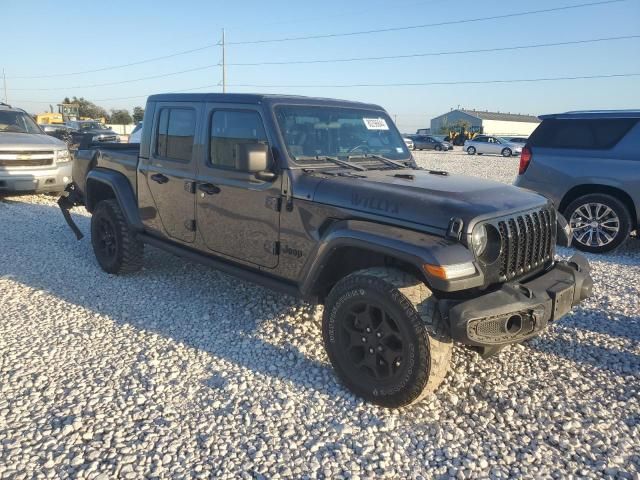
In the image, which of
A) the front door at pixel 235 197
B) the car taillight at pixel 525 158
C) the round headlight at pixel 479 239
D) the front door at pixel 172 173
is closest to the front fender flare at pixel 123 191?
the front door at pixel 172 173

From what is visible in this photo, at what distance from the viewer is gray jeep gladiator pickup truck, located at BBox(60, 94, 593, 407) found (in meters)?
2.85

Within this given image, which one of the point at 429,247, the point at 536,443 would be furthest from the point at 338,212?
the point at 536,443

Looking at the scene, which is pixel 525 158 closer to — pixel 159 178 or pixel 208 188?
pixel 208 188

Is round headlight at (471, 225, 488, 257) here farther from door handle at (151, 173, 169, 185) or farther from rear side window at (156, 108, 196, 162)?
door handle at (151, 173, 169, 185)

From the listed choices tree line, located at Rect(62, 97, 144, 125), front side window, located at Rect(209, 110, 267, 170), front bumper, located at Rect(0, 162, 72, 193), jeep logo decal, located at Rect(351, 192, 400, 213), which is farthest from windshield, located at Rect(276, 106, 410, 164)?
tree line, located at Rect(62, 97, 144, 125)

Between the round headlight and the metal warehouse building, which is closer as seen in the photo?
the round headlight

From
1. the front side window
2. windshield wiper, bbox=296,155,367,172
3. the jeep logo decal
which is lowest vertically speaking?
the jeep logo decal

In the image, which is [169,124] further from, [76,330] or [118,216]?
[76,330]

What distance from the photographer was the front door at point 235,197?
3732 mm

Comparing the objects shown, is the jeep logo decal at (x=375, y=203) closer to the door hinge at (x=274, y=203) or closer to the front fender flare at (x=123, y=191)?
the door hinge at (x=274, y=203)

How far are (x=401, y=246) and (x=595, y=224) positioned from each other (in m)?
5.11

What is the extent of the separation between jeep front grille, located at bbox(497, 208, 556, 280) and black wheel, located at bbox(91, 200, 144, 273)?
3677 mm

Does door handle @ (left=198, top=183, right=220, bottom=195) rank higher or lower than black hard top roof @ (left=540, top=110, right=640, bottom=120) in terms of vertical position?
lower

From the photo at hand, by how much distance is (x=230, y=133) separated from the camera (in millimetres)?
4062
